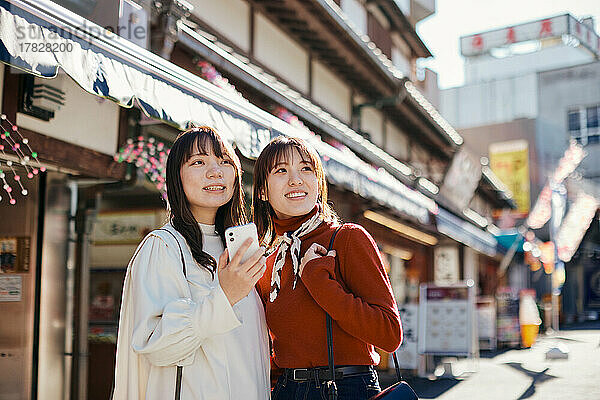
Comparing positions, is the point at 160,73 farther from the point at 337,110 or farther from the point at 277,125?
the point at 337,110

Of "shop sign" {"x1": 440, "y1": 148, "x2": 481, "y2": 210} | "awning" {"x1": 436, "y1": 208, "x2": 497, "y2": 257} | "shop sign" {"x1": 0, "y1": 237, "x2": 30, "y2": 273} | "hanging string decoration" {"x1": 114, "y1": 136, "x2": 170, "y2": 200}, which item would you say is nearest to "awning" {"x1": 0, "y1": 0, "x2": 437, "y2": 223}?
"hanging string decoration" {"x1": 114, "y1": 136, "x2": 170, "y2": 200}

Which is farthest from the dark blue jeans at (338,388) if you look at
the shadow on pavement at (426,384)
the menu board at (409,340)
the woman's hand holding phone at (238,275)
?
the menu board at (409,340)

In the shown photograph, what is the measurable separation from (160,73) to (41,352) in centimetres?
289

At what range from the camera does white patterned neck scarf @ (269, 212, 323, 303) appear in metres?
2.59

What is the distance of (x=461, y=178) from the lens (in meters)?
16.2

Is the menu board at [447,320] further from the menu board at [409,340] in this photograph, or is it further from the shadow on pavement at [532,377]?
the shadow on pavement at [532,377]

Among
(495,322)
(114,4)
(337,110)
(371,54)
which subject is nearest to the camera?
(114,4)

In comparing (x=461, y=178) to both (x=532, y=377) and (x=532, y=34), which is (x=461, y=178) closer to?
(x=532, y=377)

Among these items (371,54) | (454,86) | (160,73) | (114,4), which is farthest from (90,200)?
(454,86)

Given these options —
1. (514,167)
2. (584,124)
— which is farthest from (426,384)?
(584,124)

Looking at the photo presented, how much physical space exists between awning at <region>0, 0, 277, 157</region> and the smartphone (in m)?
1.67

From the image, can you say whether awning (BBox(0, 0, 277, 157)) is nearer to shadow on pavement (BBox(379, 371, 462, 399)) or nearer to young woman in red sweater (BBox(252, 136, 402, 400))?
young woman in red sweater (BBox(252, 136, 402, 400))

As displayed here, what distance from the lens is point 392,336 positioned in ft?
7.70

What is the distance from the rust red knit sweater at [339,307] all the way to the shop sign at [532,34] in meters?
40.0
